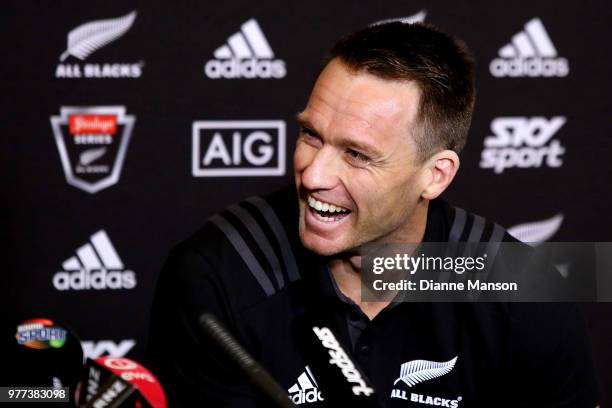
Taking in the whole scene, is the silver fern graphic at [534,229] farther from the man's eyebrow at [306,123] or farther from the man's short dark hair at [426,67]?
the man's eyebrow at [306,123]

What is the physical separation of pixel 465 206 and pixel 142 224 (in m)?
0.91

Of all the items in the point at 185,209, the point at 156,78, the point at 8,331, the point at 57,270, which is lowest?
the point at 57,270

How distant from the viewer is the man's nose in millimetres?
1573

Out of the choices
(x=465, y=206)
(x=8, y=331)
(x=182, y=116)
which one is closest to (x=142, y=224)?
(x=182, y=116)

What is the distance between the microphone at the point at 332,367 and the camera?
1.28 m

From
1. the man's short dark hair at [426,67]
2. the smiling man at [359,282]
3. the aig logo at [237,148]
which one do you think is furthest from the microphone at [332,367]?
the aig logo at [237,148]

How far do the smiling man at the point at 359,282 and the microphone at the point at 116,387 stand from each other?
51 cm

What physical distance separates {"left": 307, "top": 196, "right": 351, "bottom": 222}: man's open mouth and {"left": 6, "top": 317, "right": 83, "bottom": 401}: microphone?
1.97 feet

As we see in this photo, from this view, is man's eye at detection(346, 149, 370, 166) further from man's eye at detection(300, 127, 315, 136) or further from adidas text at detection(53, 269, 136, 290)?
adidas text at detection(53, 269, 136, 290)

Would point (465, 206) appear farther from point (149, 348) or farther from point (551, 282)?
point (149, 348)

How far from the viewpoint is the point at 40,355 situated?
1.09 m

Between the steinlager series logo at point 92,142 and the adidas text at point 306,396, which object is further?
the steinlager series logo at point 92,142

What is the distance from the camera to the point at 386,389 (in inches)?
66.8

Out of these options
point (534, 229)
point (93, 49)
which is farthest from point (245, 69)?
point (534, 229)
